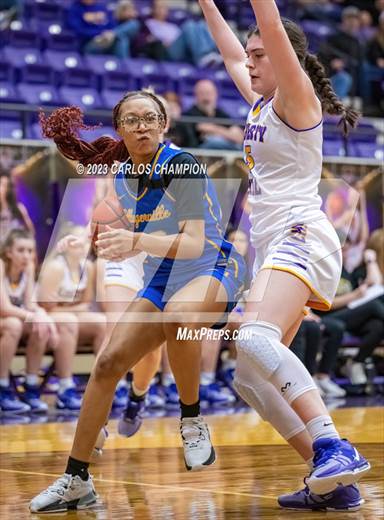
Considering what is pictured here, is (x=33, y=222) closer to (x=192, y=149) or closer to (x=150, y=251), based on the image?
(x=192, y=149)

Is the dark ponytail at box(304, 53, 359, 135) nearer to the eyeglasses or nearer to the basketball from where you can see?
the eyeglasses

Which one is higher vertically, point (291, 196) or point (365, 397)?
point (291, 196)

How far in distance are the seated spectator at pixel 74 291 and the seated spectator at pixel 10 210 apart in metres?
0.57

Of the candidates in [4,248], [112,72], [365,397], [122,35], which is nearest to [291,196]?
[4,248]

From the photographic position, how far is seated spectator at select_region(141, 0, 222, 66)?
1397 cm

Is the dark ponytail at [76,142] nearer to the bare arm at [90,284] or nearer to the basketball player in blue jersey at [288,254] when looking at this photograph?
the basketball player in blue jersey at [288,254]

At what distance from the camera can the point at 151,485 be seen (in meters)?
5.01

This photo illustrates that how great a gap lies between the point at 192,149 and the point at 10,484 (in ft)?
19.0

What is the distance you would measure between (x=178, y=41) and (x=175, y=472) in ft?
31.6

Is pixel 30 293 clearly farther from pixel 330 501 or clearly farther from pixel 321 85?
pixel 330 501

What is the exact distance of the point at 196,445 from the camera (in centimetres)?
468

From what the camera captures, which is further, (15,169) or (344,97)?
(344,97)

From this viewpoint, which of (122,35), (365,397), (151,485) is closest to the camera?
(151,485)

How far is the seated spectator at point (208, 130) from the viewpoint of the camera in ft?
35.8
